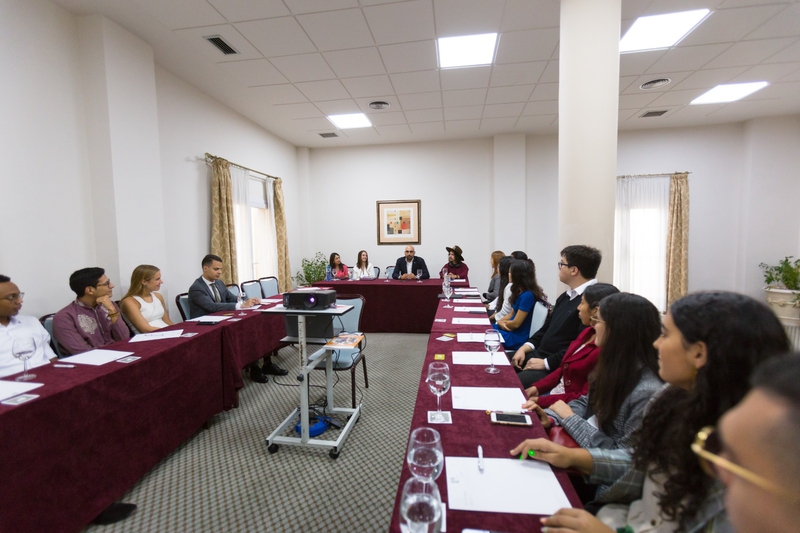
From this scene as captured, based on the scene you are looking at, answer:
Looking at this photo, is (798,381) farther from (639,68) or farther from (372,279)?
(372,279)

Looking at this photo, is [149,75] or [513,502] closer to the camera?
[513,502]

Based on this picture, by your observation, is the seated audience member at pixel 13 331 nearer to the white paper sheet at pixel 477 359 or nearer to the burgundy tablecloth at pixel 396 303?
the white paper sheet at pixel 477 359

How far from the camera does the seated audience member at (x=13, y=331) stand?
198 cm

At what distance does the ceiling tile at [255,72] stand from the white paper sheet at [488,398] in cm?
408

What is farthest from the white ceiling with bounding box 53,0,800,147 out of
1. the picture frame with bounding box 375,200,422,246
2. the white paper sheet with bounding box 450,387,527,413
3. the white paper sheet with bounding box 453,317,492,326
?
the white paper sheet with bounding box 450,387,527,413

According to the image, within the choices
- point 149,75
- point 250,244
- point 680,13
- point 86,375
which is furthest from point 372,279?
point 680,13

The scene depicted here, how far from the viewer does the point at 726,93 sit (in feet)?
16.0

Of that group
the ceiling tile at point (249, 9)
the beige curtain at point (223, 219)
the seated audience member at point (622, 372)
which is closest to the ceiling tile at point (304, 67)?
the ceiling tile at point (249, 9)

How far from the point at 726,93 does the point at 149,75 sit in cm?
749

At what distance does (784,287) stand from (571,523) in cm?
768

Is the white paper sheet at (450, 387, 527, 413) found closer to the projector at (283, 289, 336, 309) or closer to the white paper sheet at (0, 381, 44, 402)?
the projector at (283, 289, 336, 309)

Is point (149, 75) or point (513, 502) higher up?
point (149, 75)

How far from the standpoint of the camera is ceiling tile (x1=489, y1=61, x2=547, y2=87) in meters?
3.93

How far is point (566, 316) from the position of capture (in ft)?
A: 7.38
